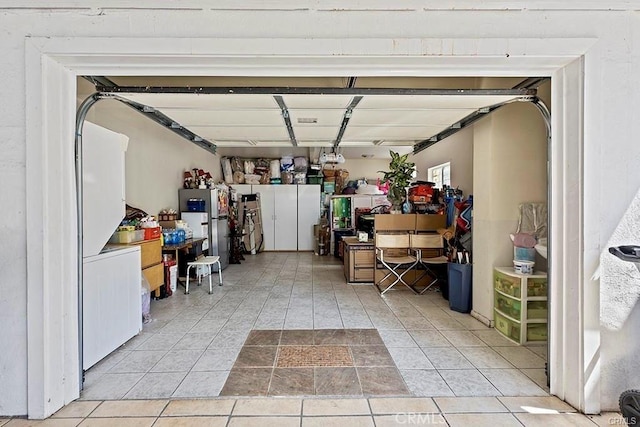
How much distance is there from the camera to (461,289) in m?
3.79

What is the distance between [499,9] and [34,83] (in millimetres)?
2824

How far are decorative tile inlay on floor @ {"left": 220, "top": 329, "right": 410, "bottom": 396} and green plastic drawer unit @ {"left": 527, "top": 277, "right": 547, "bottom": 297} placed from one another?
1.44 meters

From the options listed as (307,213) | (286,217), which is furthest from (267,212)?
(307,213)

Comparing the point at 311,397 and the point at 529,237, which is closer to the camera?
the point at 311,397

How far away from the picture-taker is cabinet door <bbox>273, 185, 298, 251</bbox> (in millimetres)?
9195

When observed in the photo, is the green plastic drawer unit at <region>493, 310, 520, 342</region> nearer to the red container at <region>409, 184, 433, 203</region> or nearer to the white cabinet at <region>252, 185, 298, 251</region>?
the red container at <region>409, 184, 433, 203</region>

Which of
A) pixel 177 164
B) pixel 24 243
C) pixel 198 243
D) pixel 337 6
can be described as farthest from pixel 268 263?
pixel 337 6

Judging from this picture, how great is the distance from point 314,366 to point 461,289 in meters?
2.16

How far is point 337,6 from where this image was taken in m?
1.93

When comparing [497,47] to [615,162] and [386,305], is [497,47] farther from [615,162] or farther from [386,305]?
[386,305]

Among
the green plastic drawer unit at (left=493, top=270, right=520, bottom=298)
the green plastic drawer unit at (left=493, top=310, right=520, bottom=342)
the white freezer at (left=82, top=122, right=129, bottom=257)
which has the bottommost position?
the green plastic drawer unit at (left=493, top=310, right=520, bottom=342)

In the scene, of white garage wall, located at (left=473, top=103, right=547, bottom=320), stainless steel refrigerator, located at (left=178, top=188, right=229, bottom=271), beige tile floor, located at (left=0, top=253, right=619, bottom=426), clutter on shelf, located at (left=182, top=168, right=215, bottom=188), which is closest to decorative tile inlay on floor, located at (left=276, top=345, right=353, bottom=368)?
beige tile floor, located at (left=0, top=253, right=619, bottom=426)

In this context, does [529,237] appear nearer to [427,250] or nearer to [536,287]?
[536,287]

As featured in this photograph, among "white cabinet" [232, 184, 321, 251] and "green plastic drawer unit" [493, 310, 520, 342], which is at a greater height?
"white cabinet" [232, 184, 321, 251]
